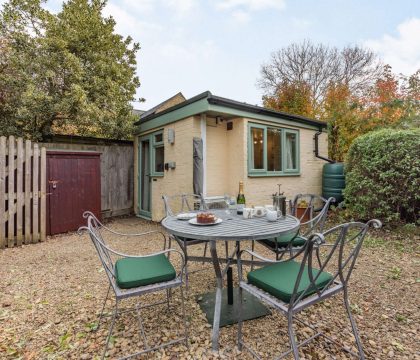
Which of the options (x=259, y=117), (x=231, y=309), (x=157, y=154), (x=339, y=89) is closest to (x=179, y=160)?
(x=157, y=154)

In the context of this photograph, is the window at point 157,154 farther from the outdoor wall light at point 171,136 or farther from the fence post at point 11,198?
the fence post at point 11,198

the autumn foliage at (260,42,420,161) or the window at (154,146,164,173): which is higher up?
the autumn foliage at (260,42,420,161)

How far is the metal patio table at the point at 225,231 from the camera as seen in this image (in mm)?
1688

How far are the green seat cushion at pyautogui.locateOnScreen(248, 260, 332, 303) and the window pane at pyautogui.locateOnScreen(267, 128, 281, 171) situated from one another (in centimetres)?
412

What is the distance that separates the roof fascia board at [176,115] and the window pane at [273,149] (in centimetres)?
188

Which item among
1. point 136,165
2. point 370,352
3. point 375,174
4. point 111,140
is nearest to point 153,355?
point 370,352

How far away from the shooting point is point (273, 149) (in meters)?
5.79

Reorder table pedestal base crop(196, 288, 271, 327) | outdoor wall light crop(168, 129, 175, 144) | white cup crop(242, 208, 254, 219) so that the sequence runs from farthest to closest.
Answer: outdoor wall light crop(168, 129, 175, 144) → white cup crop(242, 208, 254, 219) → table pedestal base crop(196, 288, 271, 327)

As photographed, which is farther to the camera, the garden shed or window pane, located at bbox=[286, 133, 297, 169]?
window pane, located at bbox=[286, 133, 297, 169]

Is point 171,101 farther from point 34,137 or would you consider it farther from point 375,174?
point 375,174

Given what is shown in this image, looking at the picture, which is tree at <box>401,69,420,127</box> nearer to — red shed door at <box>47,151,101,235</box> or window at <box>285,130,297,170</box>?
window at <box>285,130,297,170</box>

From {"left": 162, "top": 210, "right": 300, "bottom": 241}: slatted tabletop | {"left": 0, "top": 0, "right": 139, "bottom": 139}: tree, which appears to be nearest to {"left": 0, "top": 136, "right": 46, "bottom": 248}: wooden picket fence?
{"left": 0, "top": 0, "right": 139, "bottom": 139}: tree

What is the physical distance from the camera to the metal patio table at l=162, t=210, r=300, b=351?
1688mm

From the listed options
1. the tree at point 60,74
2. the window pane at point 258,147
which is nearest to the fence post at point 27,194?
the tree at point 60,74
